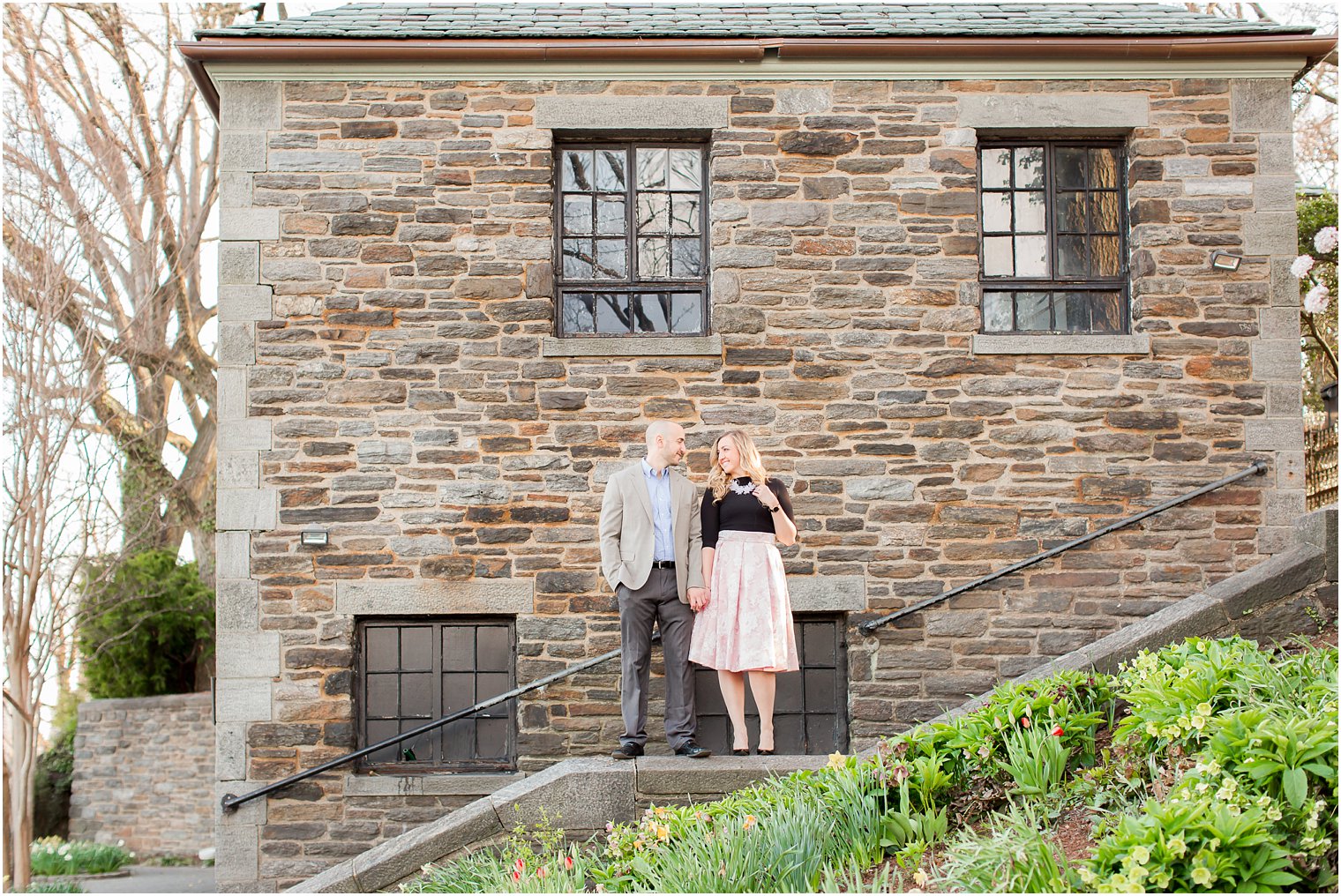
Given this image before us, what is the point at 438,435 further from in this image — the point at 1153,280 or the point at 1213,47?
the point at 1213,47

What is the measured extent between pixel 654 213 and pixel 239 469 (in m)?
3.30

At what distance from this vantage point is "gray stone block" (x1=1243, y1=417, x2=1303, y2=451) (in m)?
8.25

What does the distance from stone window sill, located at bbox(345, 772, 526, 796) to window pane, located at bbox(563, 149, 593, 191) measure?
402 cm

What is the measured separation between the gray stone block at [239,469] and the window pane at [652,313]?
2715 mm

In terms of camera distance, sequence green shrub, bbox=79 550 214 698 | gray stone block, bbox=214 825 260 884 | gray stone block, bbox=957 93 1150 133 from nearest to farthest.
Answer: gray stone block, bbox=214 825 260 884
gray stone block, bbox=957 93 1150 133
green shrub, bbox=79 550 214 698

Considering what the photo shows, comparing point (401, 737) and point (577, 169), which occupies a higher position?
point (577, 169)

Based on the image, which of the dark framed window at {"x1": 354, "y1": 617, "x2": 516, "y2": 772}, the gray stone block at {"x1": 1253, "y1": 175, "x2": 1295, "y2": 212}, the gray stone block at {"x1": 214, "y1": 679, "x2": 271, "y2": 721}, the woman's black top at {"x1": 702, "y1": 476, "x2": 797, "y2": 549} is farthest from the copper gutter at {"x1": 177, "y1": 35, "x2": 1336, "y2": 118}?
the gray stone block at {"x1": 214, "y1": 679, "x2": 271, "y2": 721}

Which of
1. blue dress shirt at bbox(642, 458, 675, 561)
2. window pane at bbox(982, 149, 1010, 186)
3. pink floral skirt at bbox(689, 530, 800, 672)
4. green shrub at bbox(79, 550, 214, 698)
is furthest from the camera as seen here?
green shrub at bbox(79, 550, 214, 698)

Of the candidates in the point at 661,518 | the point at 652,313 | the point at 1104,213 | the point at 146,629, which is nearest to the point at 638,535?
the point at 661,518

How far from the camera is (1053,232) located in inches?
337

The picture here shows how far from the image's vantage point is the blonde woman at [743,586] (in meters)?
6.63

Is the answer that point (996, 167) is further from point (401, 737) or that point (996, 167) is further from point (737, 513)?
point (401, 737)

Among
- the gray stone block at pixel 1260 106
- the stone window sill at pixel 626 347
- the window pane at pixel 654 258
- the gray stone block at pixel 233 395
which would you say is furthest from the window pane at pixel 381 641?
the gray stone block at pixel 1260 106

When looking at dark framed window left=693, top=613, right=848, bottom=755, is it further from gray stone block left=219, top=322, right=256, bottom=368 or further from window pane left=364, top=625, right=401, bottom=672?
gray stone block left=219, top=322, right=256, bottom=368
